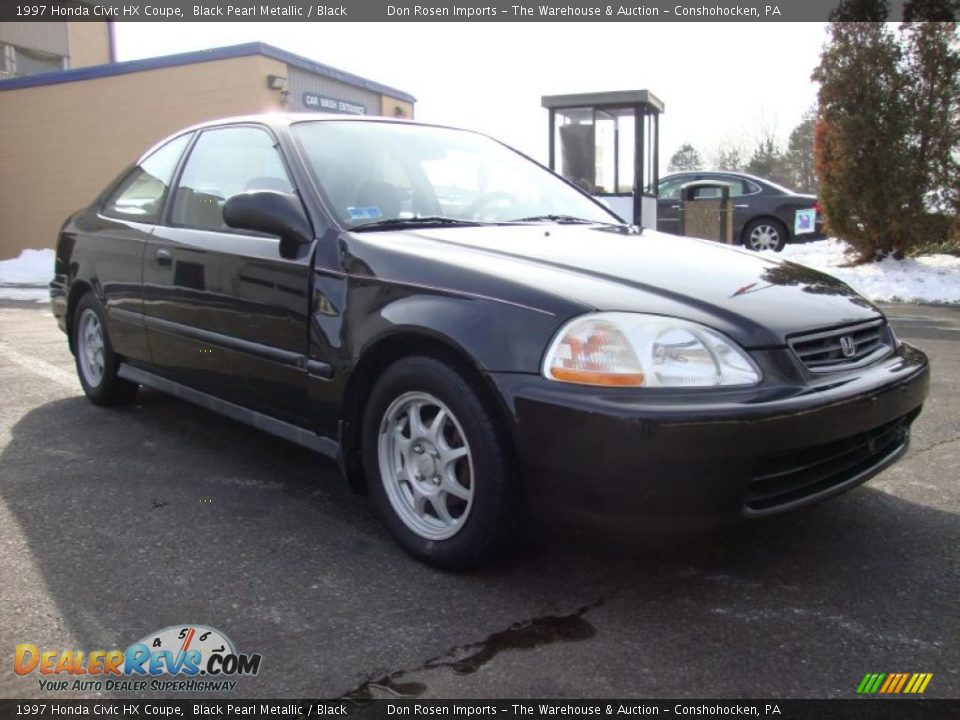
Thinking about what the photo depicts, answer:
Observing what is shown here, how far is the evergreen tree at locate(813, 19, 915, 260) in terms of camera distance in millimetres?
A: 10570

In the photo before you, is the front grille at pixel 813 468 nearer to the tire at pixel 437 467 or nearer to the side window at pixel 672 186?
the tire at pixel 437 467

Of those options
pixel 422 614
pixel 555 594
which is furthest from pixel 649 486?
pixel 422 614

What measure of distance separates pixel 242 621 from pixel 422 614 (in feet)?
1.64

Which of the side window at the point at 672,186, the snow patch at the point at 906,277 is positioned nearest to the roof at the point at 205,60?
the side window at the point at 672,186

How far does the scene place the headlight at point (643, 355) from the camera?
7.48 feet

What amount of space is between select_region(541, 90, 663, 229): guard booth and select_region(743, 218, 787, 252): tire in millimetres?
2888

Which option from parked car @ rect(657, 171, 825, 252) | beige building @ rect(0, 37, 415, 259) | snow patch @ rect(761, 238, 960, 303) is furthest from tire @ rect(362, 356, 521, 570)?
parked car @ rect(657, 171, 825, 252)

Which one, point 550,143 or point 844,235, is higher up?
point 550,143

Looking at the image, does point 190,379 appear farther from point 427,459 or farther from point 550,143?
point 550,143

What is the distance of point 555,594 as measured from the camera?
2.50 m

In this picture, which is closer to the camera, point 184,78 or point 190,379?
point 190,379

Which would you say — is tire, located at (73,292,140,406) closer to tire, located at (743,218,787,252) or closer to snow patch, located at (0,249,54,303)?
snow patch, located at (0,249,54,303)

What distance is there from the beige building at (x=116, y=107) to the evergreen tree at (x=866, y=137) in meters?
8.13

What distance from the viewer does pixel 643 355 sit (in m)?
2.30
